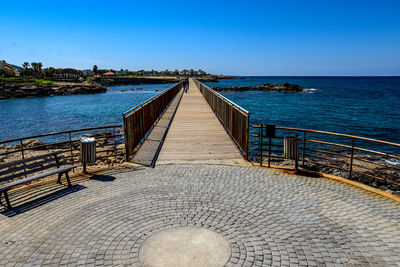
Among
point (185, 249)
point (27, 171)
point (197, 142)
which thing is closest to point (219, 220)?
point (185, 249)

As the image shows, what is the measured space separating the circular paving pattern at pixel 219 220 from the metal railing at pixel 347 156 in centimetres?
91

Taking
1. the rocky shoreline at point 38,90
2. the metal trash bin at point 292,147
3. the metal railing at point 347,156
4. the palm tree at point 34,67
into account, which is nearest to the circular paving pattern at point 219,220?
the metal trash bin at point 292,147

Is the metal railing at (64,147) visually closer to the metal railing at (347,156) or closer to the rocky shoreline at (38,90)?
the metal railing at (347,156)

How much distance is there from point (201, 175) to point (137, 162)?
7.54 feet

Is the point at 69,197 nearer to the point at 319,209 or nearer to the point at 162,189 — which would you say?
the point at 162,189

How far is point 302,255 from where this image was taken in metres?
4.16

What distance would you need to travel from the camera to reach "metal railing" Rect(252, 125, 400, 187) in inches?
275

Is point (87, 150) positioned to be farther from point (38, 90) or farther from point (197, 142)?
point (38, 90)

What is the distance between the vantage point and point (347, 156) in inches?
284

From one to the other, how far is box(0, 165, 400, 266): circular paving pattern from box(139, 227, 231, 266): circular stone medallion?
0.13 metres

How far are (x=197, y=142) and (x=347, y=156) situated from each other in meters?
5.47

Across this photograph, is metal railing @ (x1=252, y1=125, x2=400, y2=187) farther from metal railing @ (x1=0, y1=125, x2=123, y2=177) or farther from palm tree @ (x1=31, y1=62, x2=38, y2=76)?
palm tree @ (x1=31, y1=62, x2=38, y2=76)

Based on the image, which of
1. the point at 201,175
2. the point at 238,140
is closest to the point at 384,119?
the point at 238,140

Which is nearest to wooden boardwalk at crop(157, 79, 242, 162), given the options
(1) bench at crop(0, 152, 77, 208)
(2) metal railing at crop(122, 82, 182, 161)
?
(2) metal railing at crop(122, 82, 182, 161)
